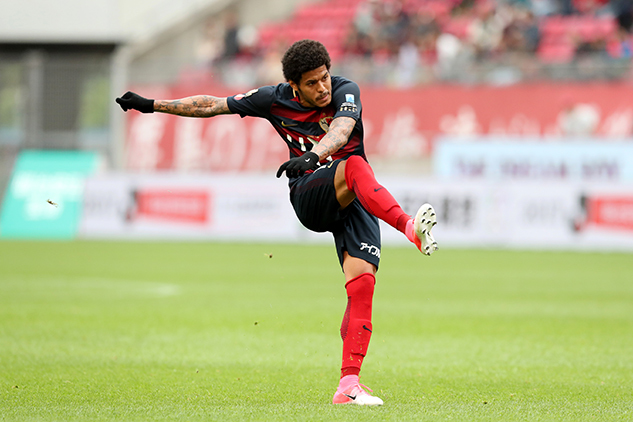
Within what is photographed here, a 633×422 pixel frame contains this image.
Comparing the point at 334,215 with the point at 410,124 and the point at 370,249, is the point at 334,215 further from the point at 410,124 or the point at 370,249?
the point at 410,124

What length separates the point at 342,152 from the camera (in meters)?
5.43

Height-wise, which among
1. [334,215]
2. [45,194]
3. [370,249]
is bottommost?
[45,194]

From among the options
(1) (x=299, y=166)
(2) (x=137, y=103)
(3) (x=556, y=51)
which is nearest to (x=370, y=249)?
(1) (x=299, y=166)

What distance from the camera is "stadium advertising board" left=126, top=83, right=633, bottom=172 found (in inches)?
849

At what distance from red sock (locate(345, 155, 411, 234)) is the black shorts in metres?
0.20

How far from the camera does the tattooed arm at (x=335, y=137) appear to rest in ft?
16.0

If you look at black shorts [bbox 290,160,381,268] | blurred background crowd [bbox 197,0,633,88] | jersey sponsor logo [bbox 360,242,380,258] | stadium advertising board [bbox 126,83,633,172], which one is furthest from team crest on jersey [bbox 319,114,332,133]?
blurred background crowd [bbox 197,0,633,88]

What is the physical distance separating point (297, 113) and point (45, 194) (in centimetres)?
1927

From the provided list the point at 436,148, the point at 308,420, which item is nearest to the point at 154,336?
the point at 308,420

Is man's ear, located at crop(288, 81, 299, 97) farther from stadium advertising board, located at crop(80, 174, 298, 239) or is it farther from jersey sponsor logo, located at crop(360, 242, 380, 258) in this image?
stadium advertising board, located at crop(80, 174, 298, 239)

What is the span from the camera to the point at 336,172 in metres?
5.12

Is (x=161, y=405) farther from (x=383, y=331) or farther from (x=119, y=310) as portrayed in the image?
(x=119, y=310)

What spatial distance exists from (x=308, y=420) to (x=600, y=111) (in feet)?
62.1

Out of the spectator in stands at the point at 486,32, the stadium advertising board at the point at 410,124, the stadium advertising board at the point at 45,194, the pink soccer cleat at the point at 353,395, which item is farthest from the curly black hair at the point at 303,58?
the spectator in stands at the point at 486,32
